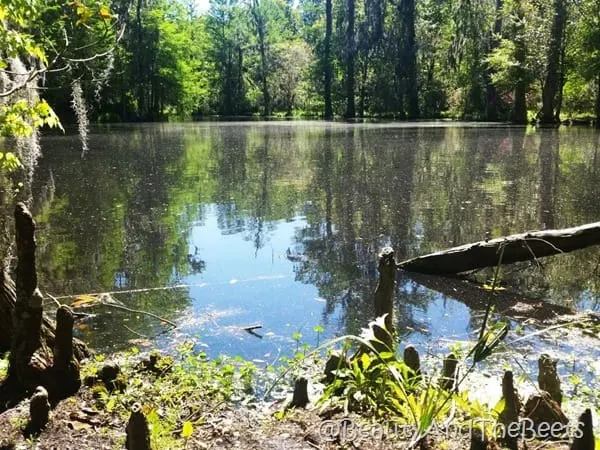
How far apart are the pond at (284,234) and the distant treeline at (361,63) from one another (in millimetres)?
13225

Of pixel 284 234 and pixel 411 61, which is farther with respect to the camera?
pixel 411 61

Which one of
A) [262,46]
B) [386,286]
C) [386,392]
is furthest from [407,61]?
[386,392]

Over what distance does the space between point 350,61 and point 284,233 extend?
43372 millimetres

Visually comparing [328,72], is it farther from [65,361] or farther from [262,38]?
[65,361]

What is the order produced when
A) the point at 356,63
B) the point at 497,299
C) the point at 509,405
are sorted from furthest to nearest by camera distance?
the point at 356,63, the point at 497,299, the point at 509,405

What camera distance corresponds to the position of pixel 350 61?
49406 mm

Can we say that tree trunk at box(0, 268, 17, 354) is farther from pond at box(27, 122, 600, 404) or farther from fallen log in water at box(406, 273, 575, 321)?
fallen log in water at box(406, 273, 575, 321)

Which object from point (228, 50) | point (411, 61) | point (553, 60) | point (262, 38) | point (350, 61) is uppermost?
point (262, 38)

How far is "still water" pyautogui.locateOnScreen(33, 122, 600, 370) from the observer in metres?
4.99

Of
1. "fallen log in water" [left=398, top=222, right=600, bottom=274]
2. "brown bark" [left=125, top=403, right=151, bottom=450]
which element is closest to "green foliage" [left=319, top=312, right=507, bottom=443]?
"brown bark" [left=125, top=403, right=151, bottom=450]

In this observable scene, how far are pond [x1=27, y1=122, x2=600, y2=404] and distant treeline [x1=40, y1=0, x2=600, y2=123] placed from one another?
1323 centimetres

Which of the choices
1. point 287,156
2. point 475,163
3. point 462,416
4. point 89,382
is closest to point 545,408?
point 462,416

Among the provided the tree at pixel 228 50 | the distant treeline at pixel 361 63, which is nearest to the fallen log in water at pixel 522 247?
the distant treeline at pixel 361 63

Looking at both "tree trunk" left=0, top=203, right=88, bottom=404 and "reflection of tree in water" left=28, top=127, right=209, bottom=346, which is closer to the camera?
"tree trunk" left=0, top=203, right=88, bottom=404
